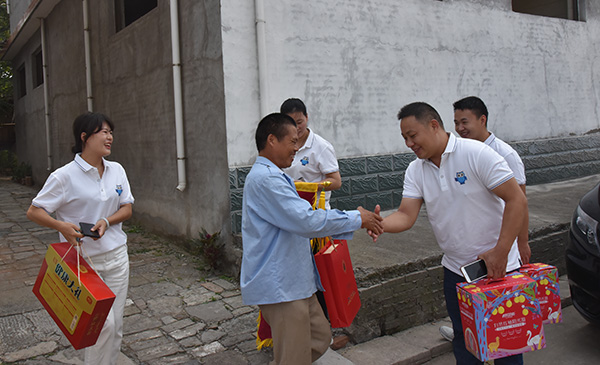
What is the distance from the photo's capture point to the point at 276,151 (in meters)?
2.83

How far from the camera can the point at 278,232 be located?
2768 mm

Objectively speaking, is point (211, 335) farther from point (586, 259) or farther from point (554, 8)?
point (554, 8)

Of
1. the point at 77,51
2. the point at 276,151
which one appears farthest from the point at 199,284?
the point at 77,51

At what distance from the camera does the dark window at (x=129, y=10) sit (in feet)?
27.7

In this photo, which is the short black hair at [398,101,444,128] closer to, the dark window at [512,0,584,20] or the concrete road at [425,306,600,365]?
the concrete road at [425,306,600,365]

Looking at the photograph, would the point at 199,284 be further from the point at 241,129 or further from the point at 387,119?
the point at 387,119

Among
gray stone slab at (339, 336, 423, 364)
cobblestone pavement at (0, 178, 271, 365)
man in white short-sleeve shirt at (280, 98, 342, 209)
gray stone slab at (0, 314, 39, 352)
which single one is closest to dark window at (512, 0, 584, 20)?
man in white short-sleeve shirt at (280, 98, 342, 209)

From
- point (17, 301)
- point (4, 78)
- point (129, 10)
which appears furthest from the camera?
point (4, 78)

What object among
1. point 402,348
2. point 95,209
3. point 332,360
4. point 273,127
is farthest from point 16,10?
point 402,348

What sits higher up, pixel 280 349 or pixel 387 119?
pixel 387 119

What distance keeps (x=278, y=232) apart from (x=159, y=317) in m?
2.26

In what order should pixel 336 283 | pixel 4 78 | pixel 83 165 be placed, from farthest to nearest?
pixel 4 78 → pixel 83 165 → pixel 336 283

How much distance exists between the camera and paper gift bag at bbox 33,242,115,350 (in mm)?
2611

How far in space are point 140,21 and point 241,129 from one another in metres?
3.18
